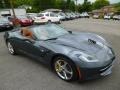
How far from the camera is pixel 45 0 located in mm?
69312

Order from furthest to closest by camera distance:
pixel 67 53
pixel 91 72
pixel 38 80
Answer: pixel 38 80 < pixel 67 53 < pixel 91 72

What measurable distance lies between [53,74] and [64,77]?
1.52 feet

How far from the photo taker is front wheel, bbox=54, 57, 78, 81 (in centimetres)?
386

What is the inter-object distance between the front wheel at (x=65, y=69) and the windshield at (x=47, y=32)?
3.23 ft

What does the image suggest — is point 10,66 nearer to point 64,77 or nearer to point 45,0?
point 64,77

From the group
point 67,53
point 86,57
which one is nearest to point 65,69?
point 67,53

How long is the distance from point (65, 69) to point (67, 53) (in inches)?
17.7

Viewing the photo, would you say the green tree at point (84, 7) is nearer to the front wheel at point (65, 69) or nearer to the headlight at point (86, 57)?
the front wheel at point (65, 69)

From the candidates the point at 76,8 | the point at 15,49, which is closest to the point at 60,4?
the point at 76,8

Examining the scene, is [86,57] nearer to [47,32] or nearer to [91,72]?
[91,72]

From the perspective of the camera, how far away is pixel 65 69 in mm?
4133

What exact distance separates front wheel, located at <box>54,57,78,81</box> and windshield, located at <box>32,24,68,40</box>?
38.7 inches

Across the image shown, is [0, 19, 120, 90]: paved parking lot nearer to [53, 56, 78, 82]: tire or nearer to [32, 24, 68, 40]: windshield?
[53, 56, 78, 82]: tire

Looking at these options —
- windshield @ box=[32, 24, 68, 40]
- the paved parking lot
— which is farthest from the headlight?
windshield @ box=[32, 24, 68, 40]
